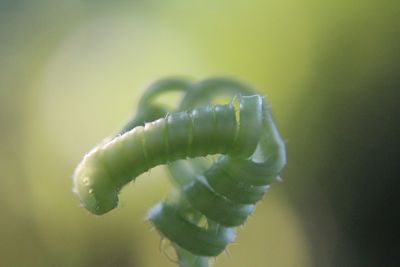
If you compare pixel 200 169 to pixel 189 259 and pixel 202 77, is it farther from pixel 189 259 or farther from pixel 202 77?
pixel 202 77

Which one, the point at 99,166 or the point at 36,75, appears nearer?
the point at 99,166

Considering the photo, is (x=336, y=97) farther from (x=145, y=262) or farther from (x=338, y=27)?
(x=145, y=262)

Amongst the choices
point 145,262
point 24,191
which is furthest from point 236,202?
point 24,191

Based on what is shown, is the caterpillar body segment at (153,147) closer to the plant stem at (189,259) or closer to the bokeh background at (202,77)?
the plant stem at (189,259)

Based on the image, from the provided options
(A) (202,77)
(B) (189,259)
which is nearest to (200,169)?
(B) (189,259)

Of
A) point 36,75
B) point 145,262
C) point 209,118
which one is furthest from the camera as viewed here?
point 36,75
